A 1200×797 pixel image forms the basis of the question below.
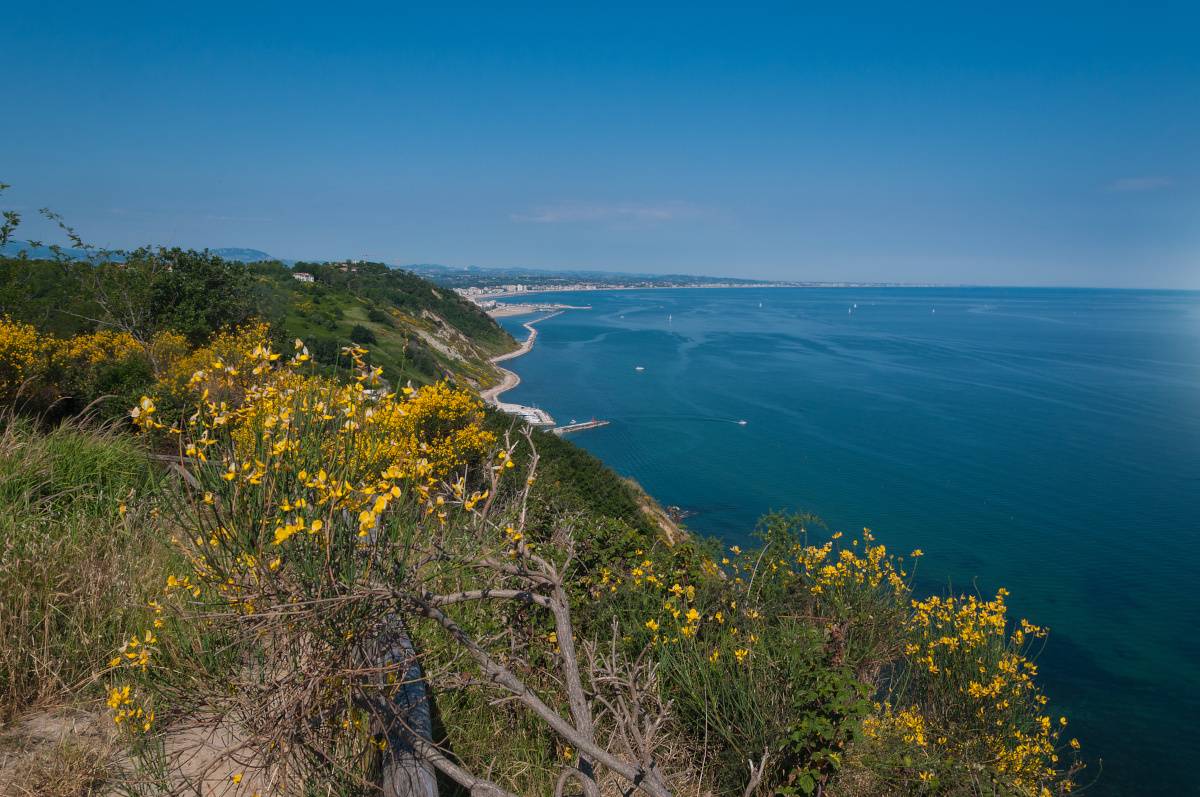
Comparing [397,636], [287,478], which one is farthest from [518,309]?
[397,636]

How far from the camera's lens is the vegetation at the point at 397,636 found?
7.14ft

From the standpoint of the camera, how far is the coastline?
48.0 m

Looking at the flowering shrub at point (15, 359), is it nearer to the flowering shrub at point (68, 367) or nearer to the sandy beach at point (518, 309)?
the flowering shrub at point (68, 367)

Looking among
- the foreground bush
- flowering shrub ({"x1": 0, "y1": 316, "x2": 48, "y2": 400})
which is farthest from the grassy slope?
the foreground bush

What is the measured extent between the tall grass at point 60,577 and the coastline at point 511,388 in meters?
19.0

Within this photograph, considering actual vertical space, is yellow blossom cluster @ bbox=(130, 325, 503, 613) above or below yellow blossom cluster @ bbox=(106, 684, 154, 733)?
above

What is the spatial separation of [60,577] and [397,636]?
2.35 meters

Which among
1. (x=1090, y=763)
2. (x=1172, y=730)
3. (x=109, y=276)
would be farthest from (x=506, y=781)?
(x=1172, y=730)

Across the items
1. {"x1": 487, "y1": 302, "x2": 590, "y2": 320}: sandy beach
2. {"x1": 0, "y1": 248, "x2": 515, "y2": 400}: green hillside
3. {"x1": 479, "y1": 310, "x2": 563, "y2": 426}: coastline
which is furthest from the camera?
{"x1": 487, "y1": 302, "x2": 590, "y2": 320}: sandy beach

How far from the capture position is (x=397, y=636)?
240cm

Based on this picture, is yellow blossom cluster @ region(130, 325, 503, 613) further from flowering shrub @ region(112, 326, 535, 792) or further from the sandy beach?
the sandy beach

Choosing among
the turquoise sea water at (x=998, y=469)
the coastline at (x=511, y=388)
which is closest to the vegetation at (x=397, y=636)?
the turquoise sea water at (x=998, y=469)

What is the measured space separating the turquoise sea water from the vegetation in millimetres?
17195

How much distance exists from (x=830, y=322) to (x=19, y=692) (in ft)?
525
